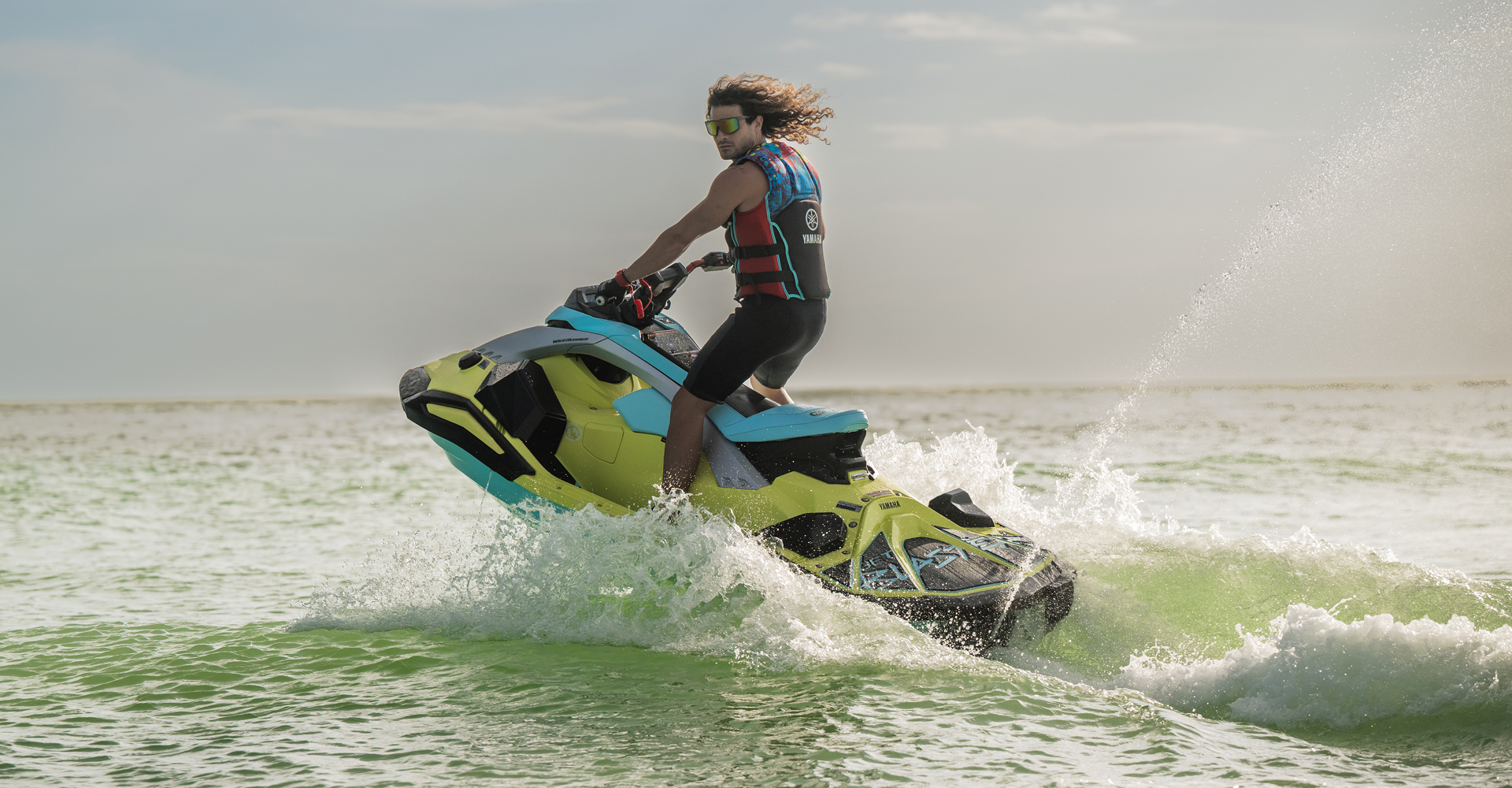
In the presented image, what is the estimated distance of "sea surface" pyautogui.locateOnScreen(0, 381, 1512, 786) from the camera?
3.07m

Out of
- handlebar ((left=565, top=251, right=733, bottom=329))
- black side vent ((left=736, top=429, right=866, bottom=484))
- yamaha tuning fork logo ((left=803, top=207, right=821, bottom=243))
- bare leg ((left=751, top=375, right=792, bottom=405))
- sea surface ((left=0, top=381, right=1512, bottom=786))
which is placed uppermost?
yamaha tuning fork logo ((left=803, top=207, right=821, bottom=243))

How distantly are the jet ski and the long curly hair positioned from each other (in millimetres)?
635

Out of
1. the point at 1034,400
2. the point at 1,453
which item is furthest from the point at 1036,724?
the point at 1034,400

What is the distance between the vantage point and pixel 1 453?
15805 millimetres

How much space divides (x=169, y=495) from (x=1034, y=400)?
24557 millimetres

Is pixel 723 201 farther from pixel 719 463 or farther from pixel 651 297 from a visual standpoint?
pixel 719 463

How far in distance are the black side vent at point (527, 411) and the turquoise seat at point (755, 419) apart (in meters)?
0.34

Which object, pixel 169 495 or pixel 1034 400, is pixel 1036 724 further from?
pixel 1034 400

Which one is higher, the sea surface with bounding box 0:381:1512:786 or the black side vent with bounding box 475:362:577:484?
the black side vent with bounding box 475:362:577:484

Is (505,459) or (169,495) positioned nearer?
(505,459)

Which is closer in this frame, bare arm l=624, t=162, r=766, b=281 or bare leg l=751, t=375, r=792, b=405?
bare arm l=624, t=162, r=766, b=281

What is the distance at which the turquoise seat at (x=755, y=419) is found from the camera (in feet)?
14.4

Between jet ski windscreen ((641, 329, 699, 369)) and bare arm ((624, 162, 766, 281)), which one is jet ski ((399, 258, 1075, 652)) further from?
bare arm ((624, 162, 766, 281))

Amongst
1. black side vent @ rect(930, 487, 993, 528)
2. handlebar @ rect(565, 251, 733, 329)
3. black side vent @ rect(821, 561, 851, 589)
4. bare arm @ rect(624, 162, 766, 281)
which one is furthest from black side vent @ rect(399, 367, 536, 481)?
black side vent @ rect(930, 487, 993, 528)
